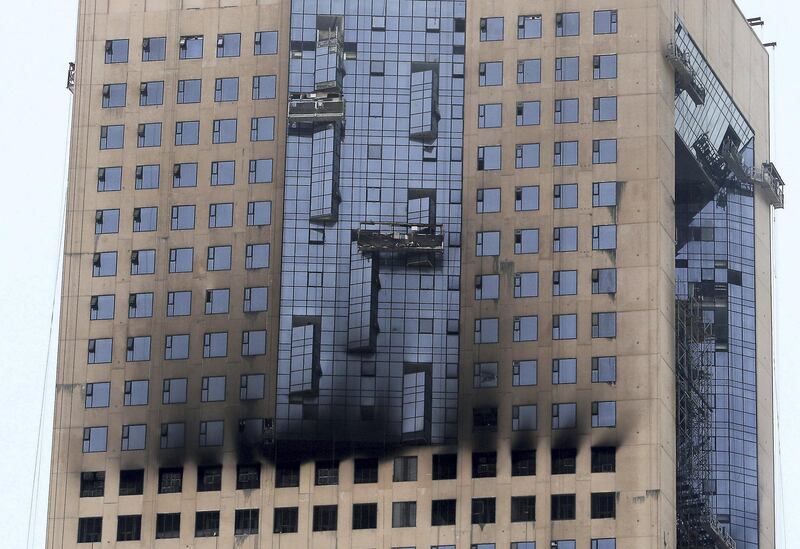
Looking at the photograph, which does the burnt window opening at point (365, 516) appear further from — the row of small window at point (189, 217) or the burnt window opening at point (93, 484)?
the row of small window at point (189, 217)

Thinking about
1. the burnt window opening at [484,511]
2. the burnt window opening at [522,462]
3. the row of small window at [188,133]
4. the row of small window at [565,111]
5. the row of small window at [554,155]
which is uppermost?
the row of small window at [565,111]

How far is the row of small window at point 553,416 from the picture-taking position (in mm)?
145875

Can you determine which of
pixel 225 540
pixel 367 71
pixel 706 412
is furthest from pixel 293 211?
pixel 706 412

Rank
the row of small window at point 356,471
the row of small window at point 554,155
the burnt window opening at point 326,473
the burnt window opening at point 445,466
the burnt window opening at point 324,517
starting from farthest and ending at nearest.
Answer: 1. the row of small window at point 554,155
2. the burnt window opening at point 326,473
3. the burnt window opening at point 324,517
4. the burnt window opening at point 445,466
5. the row of small window at point 356,471

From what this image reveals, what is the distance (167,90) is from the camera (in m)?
158

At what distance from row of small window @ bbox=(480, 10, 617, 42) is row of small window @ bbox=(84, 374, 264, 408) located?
29.2 metres

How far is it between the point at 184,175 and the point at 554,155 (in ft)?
85.3

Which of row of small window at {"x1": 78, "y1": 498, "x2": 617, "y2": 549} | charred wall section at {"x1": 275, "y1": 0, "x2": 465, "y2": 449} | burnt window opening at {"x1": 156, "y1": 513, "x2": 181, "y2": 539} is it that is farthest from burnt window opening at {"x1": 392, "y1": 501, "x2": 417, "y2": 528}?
burnt window opening at {"x1": 156, "y1": 513, "x2": 181, "y2": 539}

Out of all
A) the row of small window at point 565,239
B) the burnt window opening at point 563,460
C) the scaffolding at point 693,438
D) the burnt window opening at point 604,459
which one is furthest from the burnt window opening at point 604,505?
the scaffolding at point 693,438

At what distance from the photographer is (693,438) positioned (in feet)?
548

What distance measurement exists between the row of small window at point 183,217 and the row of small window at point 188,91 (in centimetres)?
790

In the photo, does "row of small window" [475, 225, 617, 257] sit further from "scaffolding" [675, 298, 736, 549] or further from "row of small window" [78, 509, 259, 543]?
"row of small window" [78, 509, 259, 543]

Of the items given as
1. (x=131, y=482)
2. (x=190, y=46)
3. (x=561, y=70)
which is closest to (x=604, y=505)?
(x=561, y=70)

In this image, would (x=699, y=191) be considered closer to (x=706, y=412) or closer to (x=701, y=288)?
(x=701, y=288)
